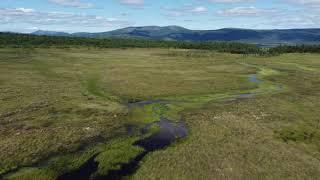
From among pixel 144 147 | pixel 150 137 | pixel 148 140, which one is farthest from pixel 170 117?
pixel 144 147

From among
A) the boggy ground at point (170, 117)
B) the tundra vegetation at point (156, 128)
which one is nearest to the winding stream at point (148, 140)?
the tundra vegetation at point (156, 128)

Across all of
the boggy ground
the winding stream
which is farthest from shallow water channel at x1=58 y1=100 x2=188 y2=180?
the boggy ground

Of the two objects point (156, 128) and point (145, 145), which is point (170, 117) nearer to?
point (156, 128)

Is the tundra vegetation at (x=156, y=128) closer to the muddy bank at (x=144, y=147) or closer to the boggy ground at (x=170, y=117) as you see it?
the boggy ground at (x=170, y=117)

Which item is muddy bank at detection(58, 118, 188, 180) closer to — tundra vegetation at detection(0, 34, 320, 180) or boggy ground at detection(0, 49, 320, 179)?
tundra vegetation at detection(0, 34, 320, 180)

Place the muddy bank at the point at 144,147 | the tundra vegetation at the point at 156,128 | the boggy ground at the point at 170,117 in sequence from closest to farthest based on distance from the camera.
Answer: the muddy bank at the point at 144,147, the tundra vegetation at the point at 156,128, the boggy ground at the point at 170,117

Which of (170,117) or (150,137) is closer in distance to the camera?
(150,137)

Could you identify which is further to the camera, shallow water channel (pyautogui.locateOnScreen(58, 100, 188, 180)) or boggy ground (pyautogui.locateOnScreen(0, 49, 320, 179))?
boggy ground (pyautogui.locateOnScreen(0, 49, 320, 179))
